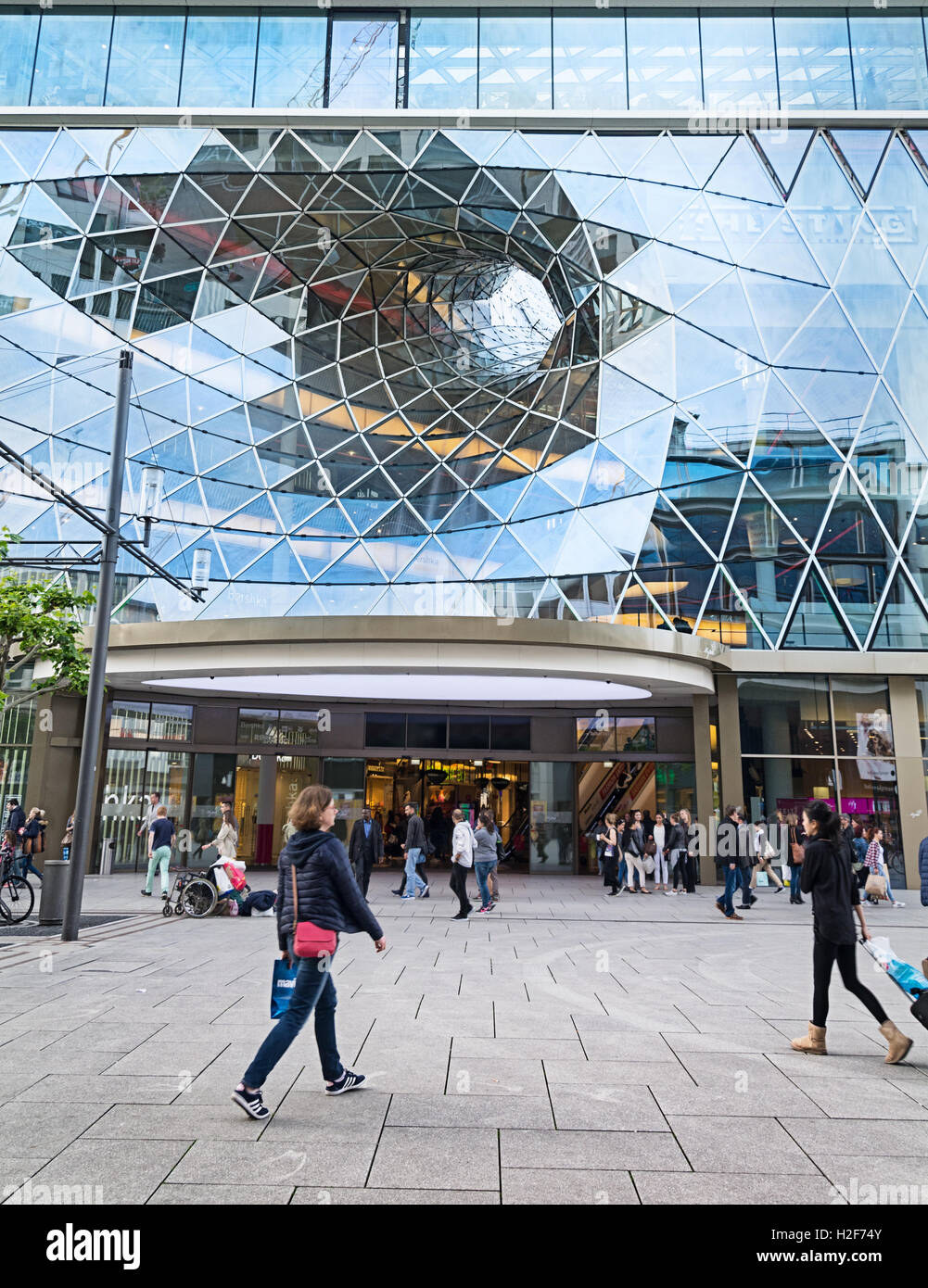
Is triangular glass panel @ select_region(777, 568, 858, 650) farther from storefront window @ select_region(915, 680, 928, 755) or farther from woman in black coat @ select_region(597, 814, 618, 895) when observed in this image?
woman in black coat @ select_region(597, 814, 618, 895)

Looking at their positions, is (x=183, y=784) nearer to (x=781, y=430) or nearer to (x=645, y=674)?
(x=645, y=674)

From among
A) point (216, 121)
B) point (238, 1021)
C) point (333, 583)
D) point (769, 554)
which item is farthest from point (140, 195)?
point (238, 1021)

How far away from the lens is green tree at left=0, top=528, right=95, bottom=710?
13.9 meters

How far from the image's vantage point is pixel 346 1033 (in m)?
6.85

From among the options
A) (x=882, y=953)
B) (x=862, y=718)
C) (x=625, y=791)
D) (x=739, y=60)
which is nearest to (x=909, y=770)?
(x=862, y=718)

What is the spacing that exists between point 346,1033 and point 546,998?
2.18 meters

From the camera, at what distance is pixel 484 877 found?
1543 cm

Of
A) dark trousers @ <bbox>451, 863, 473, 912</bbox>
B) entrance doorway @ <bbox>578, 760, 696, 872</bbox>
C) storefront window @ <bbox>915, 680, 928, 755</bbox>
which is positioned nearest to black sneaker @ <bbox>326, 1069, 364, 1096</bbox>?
dark trousers @ <bbox>451, 863, 473, 912</bbox>

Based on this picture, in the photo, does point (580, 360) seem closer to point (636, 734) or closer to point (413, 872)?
point (636, 734)

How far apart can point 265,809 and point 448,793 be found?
18.0 ft

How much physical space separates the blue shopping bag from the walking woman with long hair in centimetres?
378

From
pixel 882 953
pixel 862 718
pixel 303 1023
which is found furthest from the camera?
pixel 862 718

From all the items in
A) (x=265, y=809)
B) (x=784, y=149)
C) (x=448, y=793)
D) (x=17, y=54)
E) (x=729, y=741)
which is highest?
(x=17, y=54)

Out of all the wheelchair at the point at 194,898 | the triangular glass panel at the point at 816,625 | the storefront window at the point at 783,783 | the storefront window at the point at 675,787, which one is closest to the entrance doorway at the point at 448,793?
the storefront window at the point at 675,787
